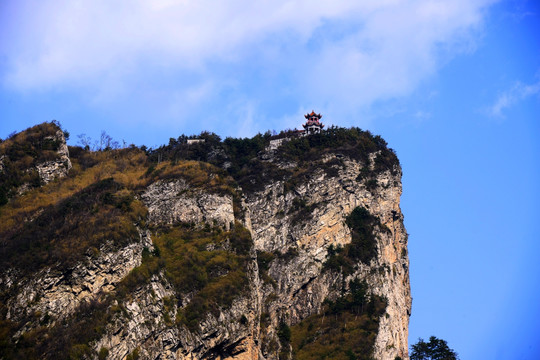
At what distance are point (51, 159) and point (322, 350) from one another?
4219cm

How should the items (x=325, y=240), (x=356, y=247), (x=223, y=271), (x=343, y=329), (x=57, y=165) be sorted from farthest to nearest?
1. (x=325, y=240)
2. (x=356, y=247)
3. (x=57, y=165)
4. (x=343, y=329)
5. (x=223, y=271)

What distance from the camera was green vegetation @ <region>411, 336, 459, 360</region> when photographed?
80938mm

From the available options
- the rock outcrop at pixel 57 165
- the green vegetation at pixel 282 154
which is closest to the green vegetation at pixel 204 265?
the rock outcrop at pixel 57 165

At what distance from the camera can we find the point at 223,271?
232 ft

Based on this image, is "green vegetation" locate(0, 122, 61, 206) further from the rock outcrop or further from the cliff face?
the cliff face

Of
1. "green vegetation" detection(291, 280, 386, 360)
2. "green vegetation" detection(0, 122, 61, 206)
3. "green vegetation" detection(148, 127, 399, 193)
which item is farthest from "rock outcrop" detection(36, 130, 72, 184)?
"green vegetation" detection(291, 280, 386, 360)

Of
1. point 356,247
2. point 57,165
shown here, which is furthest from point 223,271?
point 57,165

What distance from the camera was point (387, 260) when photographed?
315ft

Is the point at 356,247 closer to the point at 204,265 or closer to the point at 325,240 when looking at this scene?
the point at 325,240

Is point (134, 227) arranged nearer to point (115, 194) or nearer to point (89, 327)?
point (115, 194)

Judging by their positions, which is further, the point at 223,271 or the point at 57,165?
the point at 57,165

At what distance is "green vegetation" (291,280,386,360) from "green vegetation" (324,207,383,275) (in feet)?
10.4

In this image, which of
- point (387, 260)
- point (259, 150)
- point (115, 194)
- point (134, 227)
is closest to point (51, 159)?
point (115, 194)

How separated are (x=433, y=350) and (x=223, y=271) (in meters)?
29.1
